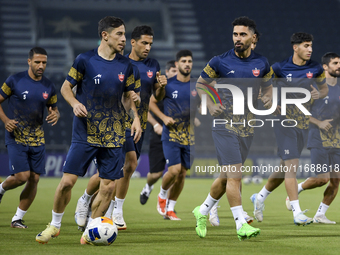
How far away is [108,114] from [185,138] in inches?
135

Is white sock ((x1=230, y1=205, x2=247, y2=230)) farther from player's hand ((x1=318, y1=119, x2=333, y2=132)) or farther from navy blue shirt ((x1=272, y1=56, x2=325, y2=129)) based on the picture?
player's hand ((x1=318, y1=119, x2=333, y2=132))

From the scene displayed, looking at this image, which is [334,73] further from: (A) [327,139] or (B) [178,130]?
(B) [178,130]

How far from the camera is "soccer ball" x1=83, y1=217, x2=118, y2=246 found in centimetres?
535

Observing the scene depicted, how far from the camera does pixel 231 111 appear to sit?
6039mm

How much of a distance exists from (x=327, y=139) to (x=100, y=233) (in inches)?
178

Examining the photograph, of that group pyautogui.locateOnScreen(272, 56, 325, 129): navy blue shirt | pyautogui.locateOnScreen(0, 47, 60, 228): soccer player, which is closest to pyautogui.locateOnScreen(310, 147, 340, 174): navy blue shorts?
pyautogui.locateOnScreen(272, 56, 325, 129): navy blue shirt

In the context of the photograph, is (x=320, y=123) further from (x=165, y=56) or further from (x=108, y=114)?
(x=165, y=56)

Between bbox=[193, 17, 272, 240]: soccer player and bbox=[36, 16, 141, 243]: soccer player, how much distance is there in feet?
3.95

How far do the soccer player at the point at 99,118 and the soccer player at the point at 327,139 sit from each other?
372cm

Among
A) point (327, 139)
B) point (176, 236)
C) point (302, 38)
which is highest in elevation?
point (302, 38)

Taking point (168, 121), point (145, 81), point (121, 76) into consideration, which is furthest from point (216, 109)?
point (168, 121)

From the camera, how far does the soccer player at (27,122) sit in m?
7.56

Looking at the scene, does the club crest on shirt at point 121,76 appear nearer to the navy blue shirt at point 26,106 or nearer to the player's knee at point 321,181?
the navy blue shirt at point 26,106

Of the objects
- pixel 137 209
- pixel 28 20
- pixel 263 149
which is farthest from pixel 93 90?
pixel 28 20
